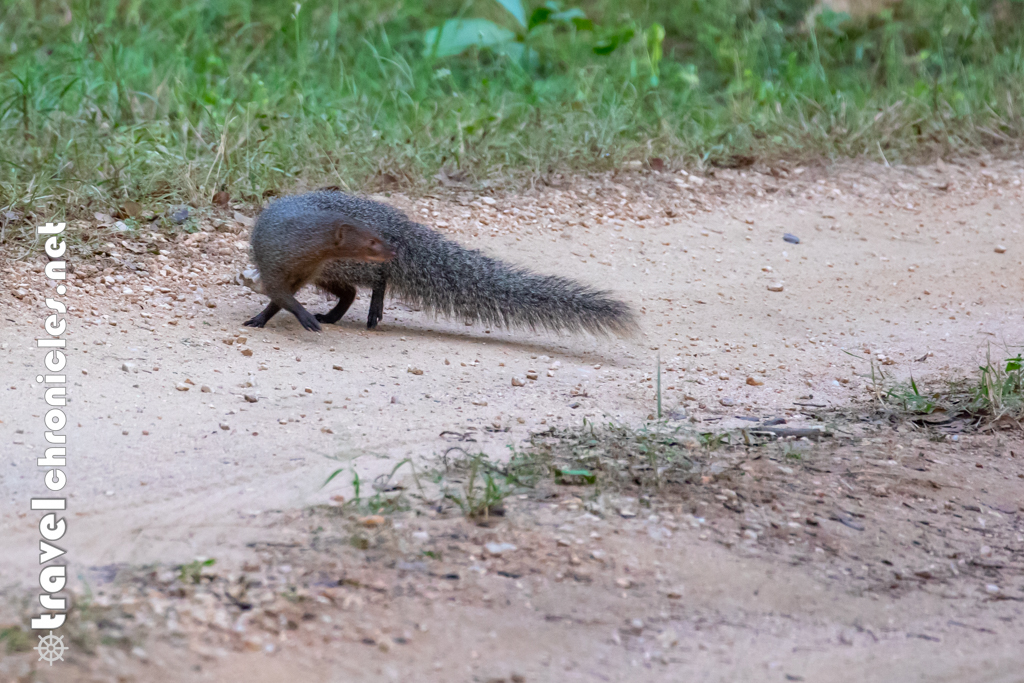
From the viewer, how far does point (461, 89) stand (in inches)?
229

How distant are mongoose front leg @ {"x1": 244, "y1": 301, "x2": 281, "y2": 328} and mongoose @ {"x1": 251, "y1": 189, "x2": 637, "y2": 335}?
0.21 metres

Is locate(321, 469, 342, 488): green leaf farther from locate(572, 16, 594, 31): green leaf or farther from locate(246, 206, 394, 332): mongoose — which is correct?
locate(572, 16, 594, 31): green leaf

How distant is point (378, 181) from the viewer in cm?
460

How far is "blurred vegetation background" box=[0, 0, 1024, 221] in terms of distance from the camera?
441cm

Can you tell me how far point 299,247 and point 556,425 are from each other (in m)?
1.27

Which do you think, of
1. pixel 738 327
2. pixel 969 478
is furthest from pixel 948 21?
pixel 969 478

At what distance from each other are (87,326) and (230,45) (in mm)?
3414

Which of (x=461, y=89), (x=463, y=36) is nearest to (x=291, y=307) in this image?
(x=461, y=89)

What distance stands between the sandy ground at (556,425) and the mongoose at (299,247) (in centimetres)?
15

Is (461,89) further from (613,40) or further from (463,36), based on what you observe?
(613,40)

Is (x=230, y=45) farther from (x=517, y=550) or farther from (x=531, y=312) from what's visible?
(x=517, y=550)

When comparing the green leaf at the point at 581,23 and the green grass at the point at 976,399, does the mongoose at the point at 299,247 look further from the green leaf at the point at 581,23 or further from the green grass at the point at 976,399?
the green leaf at the point at 581,23

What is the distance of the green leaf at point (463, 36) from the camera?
6012mm

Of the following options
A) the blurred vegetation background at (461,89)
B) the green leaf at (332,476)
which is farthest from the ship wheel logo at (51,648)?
the blurred vegetation background at (461,89)
